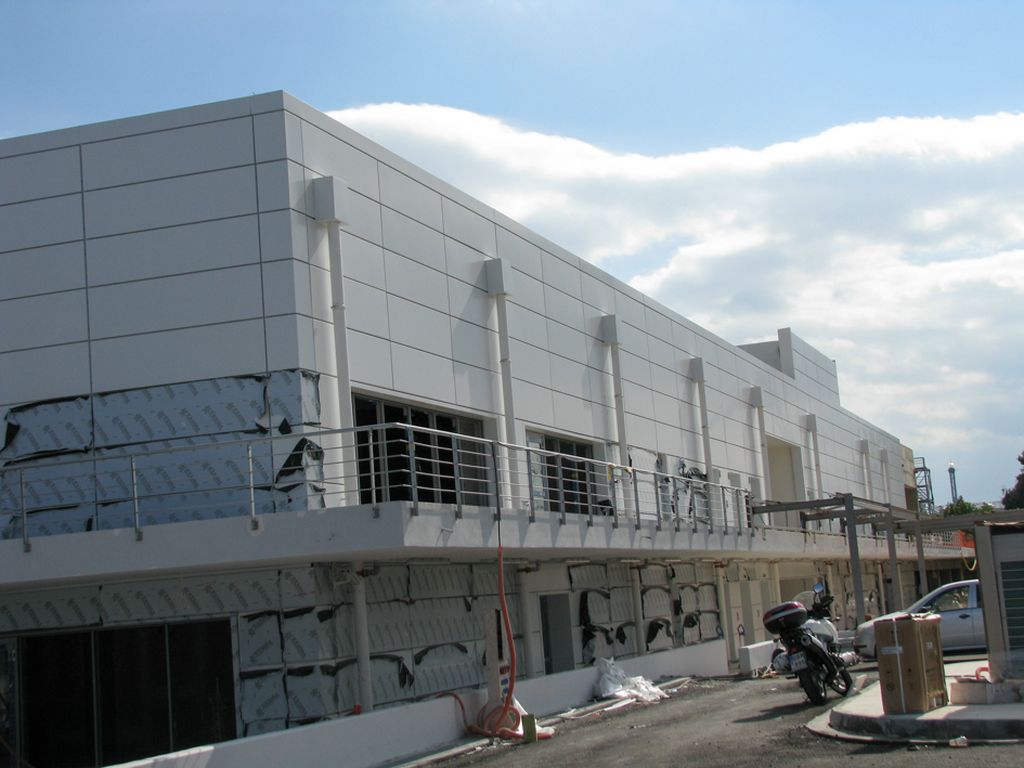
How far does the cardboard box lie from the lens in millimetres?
13180

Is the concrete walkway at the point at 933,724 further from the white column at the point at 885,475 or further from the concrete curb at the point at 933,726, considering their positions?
the white column at the point at 885,475

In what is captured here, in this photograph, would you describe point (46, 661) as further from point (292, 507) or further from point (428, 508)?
point (428, 508)

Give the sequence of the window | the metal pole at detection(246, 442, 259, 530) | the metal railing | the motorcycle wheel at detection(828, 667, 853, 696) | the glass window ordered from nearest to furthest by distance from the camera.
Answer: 1. the metal pole at detection(246, 442, 259, 530)
2. the motorcycle wheel at detection(828, 667, 853, 696)
3. the metal railing
4. the glass window
5. the window

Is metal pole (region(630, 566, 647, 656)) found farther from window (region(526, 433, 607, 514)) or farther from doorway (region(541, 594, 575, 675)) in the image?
doorway (region(541, 594, 575, 675))

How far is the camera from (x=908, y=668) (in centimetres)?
1316

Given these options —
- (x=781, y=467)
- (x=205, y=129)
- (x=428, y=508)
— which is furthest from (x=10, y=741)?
(x=781, y=467)

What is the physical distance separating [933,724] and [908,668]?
0.97 m

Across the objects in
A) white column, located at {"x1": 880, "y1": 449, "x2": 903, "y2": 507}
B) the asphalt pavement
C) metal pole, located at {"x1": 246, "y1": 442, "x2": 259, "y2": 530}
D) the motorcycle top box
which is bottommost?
the asphalt pavement

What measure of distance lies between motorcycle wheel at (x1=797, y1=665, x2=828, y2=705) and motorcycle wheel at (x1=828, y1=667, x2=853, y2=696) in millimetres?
437

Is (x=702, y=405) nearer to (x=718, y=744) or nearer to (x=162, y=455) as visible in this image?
(x=162, y=455)

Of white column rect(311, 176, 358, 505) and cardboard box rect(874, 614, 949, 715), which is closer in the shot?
cardboard box rect(874, 614, 949, 715)

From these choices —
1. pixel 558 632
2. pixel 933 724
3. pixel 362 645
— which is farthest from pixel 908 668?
pixel 558 632

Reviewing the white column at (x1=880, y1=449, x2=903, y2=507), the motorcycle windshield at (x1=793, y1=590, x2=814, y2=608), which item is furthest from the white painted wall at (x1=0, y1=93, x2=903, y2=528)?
the white column at (x1=880, y1=449, x2=903, y2=507)

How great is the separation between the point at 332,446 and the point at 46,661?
5018 millimetres
